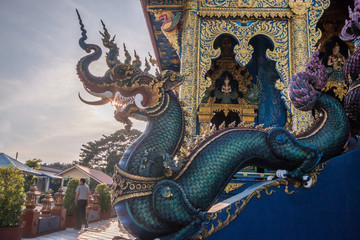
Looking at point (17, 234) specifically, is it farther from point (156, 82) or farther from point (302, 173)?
point (302, 173)

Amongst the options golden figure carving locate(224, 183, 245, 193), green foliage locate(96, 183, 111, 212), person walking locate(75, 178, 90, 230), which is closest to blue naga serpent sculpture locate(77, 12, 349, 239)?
golden figure carving locate(224, 183, 245, 193)

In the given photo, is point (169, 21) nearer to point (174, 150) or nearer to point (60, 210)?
point (174, 150)

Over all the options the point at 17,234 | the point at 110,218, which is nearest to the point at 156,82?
the point at 17,234

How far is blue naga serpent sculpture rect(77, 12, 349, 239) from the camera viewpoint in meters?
1.80

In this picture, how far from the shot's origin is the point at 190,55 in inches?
212

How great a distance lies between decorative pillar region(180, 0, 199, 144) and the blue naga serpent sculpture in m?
2.91

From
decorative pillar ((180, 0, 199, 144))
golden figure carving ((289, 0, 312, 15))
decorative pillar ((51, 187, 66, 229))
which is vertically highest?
golden figure carving ((289, 0, 312, 15))

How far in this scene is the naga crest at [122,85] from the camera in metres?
2.07

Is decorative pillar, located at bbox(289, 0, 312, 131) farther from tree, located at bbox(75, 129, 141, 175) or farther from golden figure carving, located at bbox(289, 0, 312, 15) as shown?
tree, located at bbox(75, 129, 141, 175)

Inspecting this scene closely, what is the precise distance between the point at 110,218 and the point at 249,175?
26.4 feet

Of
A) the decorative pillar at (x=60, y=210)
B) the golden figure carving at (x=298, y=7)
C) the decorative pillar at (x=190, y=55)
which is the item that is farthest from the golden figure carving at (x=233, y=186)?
the decorative pillar at (x=60, y=210)

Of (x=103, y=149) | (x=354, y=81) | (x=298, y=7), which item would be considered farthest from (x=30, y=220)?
(x=103, y=149)

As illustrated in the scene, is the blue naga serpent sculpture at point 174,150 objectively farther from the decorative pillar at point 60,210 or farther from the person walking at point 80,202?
the decorative pillar at point 60,210

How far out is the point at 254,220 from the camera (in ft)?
6.12
